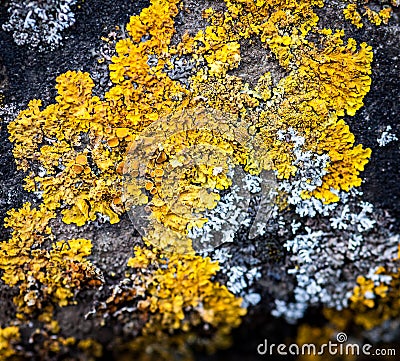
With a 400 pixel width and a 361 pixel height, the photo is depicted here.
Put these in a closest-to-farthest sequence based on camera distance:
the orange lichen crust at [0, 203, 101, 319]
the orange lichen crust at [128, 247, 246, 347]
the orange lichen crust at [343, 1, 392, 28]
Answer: the orange lichen crust at [128, 247, 246, 347] → the orange lichen crust at [0, 203, 101, 319] → the orange lichen crust at [343, 1, 392, 28]

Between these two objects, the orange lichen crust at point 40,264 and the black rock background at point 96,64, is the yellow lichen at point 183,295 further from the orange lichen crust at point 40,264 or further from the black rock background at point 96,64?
the orange lichen crust at point 40,264

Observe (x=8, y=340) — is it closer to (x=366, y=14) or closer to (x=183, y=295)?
(x=183, y=295)

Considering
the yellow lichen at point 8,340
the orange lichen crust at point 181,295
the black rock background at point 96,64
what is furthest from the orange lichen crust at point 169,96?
the yellow lichen at point 8,340

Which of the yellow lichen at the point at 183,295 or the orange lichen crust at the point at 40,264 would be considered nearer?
the yellow lichen at the point at 183,295

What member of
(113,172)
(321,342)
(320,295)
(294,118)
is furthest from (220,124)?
(321,342)

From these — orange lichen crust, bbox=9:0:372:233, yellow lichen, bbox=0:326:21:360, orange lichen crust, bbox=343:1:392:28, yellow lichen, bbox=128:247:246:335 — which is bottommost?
yellow lichen, bbox=0:326:21:360

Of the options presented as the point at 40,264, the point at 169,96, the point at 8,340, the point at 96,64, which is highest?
the point at 96,64

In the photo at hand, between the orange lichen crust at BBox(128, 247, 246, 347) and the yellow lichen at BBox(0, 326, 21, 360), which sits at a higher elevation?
the orange lichen crust at BBox(128, 247, 246, 347)

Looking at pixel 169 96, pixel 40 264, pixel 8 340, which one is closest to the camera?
pixel 8 340

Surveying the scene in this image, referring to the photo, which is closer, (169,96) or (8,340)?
(8,340)

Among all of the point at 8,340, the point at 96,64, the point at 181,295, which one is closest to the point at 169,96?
the point at 96,64

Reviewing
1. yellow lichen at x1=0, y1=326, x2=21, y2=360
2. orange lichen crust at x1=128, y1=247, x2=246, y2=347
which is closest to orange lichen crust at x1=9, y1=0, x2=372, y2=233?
orange lichen crust at x1=128, y1=247, x2=246, y2=347

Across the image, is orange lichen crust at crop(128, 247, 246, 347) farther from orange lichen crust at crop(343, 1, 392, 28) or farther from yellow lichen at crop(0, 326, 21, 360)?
orange lichen crust at crop(343, 1, 392, 28)
